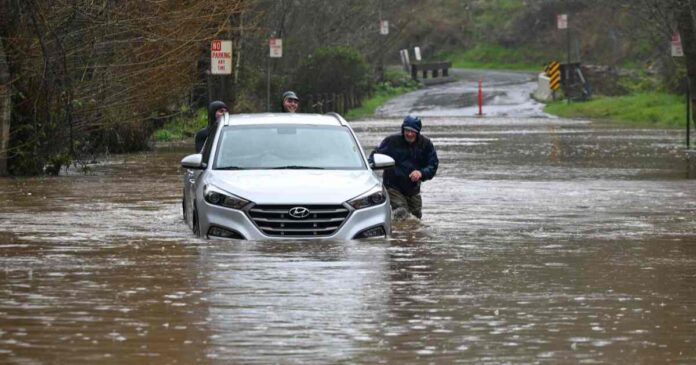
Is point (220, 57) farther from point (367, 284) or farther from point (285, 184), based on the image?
point (367, 284)

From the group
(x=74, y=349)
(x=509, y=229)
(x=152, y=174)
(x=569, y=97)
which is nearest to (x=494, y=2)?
(x=569, y=97)

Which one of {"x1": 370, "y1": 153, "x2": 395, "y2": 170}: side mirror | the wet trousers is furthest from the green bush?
{"x1": 370, "y1": 153, "x2": 395, "y2": 170}: side mirror

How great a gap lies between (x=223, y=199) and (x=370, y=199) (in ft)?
4.37

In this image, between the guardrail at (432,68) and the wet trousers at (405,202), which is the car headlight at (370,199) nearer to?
the wet trousers at (405,202)

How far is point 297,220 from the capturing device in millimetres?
15867

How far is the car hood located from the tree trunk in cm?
1023

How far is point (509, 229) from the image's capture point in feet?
60.9

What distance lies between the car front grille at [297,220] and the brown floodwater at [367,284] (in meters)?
0.14

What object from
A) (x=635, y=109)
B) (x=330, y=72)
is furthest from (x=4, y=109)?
(x=330, y=72)

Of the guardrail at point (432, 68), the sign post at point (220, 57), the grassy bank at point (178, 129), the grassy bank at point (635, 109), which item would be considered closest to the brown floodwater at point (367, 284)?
the sign post at point (220, 57)

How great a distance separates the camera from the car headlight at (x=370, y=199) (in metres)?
16.0

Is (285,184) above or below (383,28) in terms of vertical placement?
above

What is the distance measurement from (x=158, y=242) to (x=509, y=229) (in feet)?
12.7

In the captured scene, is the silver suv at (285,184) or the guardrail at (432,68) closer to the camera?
the silver suv at (285,184)
